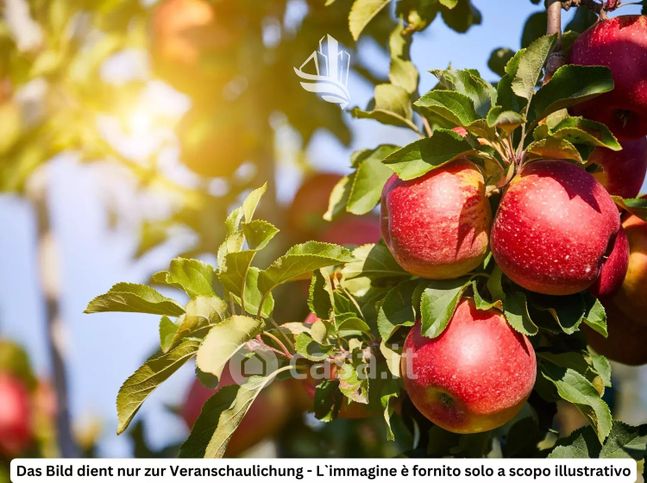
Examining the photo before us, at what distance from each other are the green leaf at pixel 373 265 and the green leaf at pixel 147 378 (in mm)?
264

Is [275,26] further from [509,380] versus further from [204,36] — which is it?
[509,380]

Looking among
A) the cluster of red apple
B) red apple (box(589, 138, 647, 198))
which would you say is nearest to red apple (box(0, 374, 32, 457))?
the cluster of red apple

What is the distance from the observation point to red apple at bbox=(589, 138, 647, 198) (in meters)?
1.07

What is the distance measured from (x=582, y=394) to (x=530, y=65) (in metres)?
0.42

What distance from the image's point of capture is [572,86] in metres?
0.92

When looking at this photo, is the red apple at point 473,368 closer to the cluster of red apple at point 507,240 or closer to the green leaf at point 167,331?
the cluster of red apple at point 507,240

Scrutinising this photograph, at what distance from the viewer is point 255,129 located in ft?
5.74

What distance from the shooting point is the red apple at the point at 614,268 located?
0.98 metres

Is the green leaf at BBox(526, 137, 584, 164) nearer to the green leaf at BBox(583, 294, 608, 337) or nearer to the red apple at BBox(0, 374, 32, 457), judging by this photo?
the green leaf at BBox(583, 294, 608, 337)

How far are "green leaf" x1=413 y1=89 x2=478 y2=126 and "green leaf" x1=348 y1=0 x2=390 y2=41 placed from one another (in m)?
0.33

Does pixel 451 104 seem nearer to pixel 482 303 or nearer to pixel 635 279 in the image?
pixel 482 303
